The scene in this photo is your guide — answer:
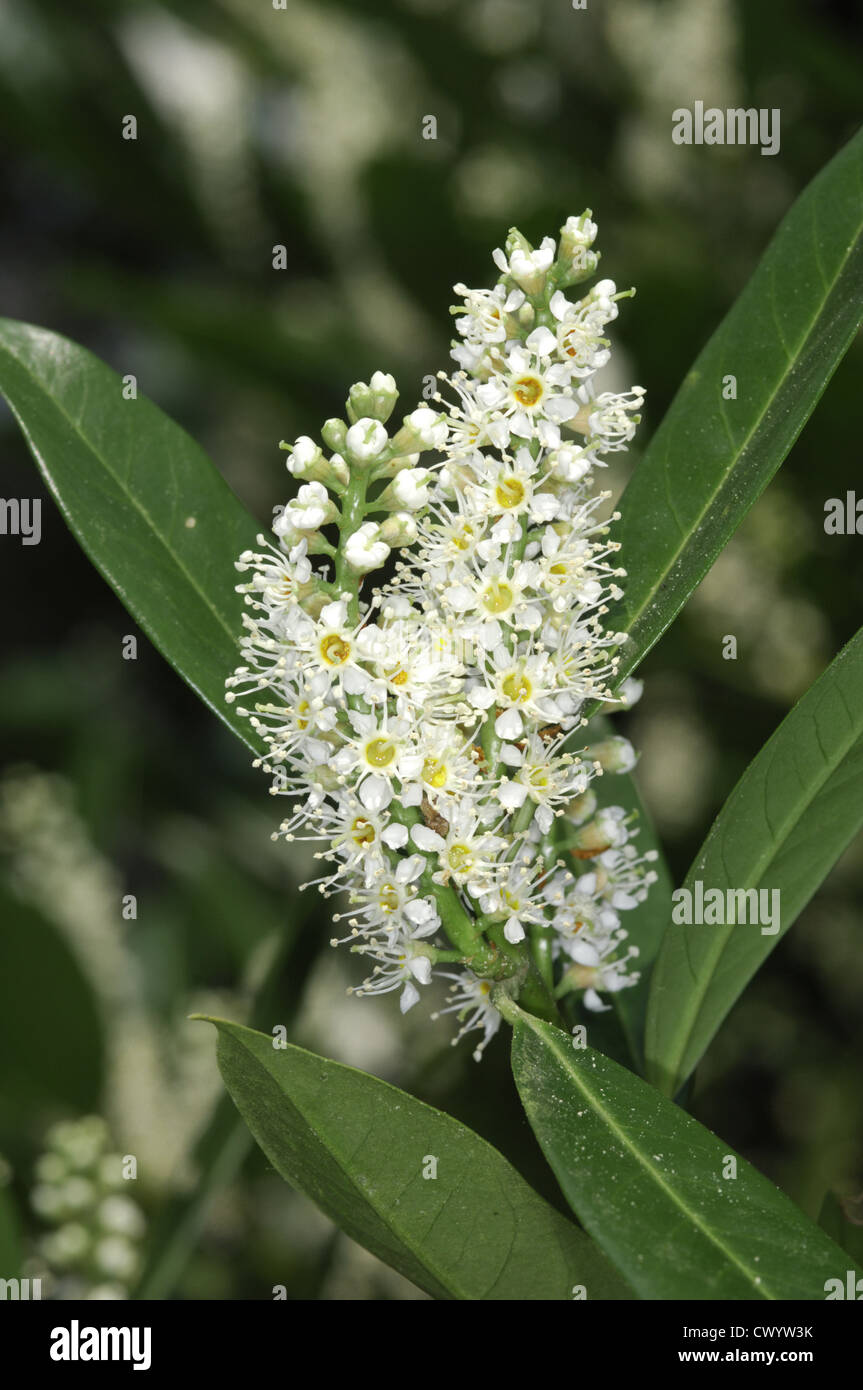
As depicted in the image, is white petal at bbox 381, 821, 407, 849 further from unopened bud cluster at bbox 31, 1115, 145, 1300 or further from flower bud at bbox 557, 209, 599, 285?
unopened bud cluster at bbox 31, 1115, 145, 1300

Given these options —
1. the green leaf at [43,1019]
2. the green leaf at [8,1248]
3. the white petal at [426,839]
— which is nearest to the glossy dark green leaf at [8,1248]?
the green leaf at [8,1248]

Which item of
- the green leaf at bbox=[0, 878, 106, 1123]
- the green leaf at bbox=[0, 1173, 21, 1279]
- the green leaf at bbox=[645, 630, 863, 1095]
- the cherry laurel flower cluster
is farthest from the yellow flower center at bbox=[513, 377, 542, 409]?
the green leaf at bbox=[0, 878, 106, 1123]

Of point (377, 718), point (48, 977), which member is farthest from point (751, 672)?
point (377, 718)

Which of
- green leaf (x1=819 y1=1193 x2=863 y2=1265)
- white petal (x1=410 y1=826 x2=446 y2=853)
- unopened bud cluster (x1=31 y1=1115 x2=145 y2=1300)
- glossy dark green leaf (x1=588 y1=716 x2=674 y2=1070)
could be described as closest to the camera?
white petal (x1=410 y1=826 x2=446 y2=853)

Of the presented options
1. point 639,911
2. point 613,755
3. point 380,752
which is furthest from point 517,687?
point 639,911

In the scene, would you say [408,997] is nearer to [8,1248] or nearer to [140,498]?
[140,498]

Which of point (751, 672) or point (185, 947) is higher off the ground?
point (751, 672)
